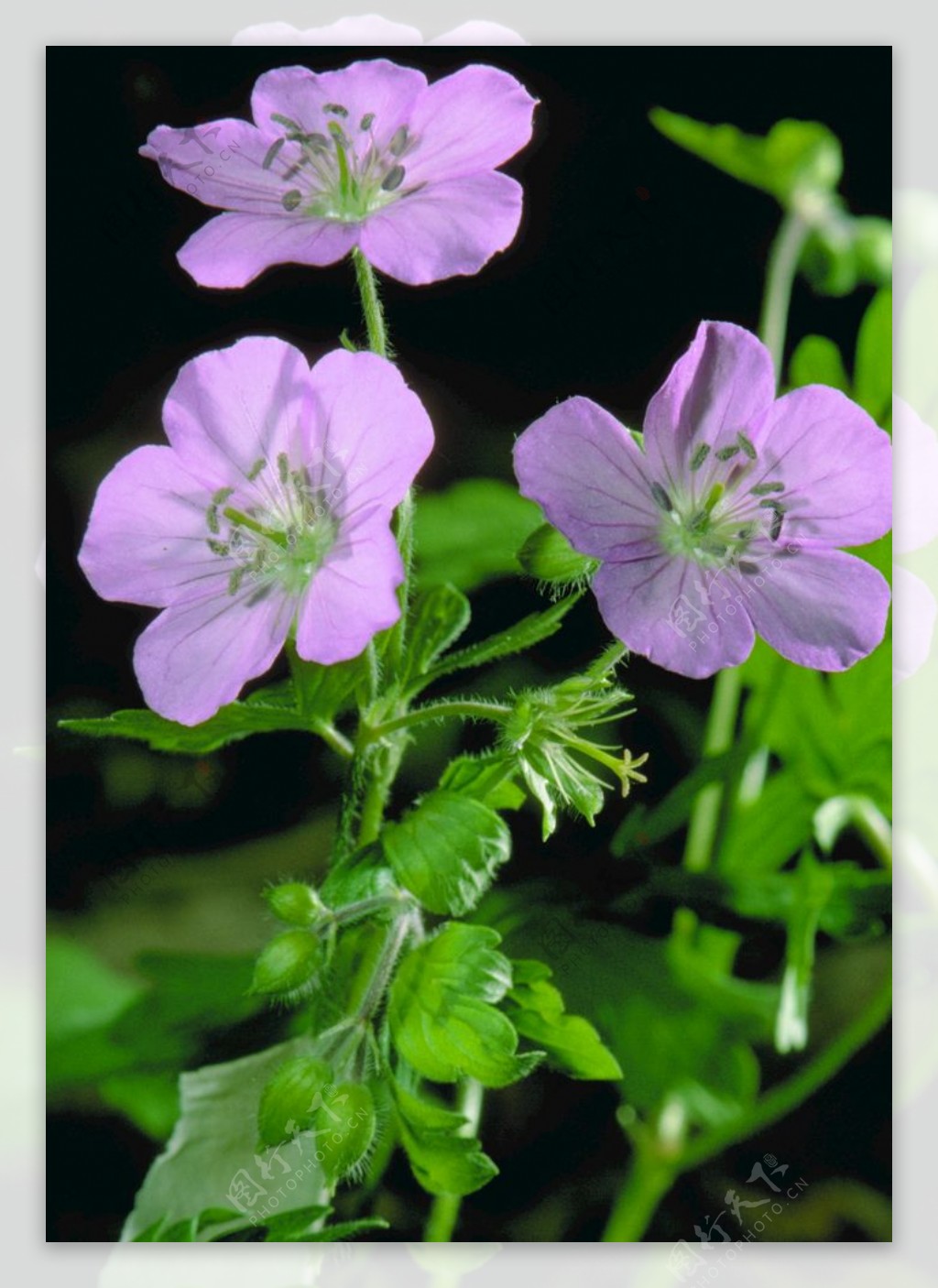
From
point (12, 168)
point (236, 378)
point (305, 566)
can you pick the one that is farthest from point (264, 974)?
point (12, 168)

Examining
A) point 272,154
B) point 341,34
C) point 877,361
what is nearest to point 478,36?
point 341,34

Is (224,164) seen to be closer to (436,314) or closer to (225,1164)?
(436,314)

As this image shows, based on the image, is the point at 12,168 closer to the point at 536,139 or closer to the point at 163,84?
the point at 163,84

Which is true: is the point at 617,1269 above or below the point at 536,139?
below

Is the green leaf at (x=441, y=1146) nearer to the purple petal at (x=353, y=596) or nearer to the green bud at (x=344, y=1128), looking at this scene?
the green bud at (x=344, y=1128)

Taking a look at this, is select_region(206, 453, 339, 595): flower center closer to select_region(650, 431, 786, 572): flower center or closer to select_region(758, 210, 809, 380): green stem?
select_region(650, 431, 786, 572): flower center
